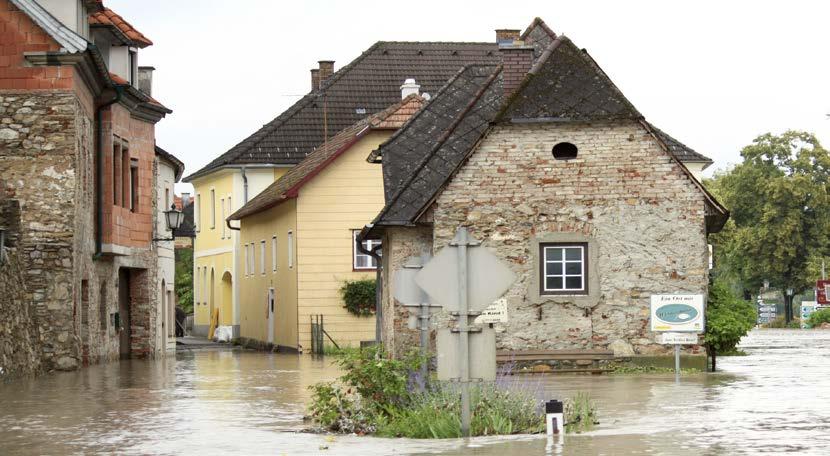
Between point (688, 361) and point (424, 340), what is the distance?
11.7m

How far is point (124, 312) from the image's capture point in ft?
140

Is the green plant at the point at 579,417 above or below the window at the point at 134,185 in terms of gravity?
below

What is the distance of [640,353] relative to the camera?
29781 millimetres

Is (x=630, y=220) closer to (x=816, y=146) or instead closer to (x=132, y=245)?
(x=132, y=245)

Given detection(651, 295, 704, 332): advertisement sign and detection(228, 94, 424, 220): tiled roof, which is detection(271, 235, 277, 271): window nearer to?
detection(228, 94, 424, 220): tiled roof

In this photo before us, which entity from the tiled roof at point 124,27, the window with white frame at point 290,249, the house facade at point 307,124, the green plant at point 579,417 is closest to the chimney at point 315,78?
the house facade at point 307,124

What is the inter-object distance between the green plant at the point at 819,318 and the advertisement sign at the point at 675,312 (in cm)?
5472

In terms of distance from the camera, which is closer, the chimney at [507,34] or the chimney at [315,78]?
the chimney at [507,34]

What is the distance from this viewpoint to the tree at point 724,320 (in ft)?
96.3

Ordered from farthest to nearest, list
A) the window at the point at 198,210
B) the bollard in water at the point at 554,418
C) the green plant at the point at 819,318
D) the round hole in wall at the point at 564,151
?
the green plant at the point at 819,318 → the window at the point at 198,210 → the round hole in wall at the point at 564,151 → the bollard in water at the point at 554,418

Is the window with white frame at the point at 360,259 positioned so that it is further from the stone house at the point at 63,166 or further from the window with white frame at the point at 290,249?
the stone house at the point at 63,166

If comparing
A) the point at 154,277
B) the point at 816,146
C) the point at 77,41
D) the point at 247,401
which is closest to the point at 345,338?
the point at 154,277

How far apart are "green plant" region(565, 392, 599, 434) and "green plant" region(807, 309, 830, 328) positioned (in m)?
65.3

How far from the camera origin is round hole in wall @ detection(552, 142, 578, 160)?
3008cm
